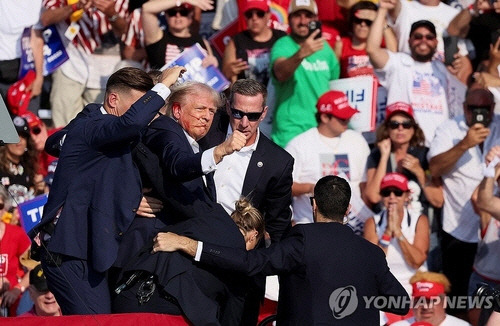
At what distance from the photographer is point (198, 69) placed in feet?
36.5

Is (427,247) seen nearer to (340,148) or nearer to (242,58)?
(340,148)

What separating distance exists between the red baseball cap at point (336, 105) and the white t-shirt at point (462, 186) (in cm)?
82

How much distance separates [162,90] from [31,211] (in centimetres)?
362

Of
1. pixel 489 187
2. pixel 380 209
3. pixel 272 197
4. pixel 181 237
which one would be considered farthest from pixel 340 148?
pixel 181 237

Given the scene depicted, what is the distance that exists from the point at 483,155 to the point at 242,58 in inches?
96.5

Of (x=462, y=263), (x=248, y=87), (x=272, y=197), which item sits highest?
(x=248, y=87)

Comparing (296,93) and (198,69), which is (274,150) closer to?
(198,69)

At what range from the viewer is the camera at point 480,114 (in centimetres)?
1110

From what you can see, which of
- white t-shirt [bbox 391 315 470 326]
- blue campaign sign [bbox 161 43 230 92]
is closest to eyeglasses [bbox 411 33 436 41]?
blue campaign sign [bbox 161 43 230 92]

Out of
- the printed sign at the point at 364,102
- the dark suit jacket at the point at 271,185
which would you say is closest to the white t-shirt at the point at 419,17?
the printed sign at the point at 364,102

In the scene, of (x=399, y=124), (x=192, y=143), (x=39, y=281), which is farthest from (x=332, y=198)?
(x=399, y=124)

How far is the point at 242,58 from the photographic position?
11930mm

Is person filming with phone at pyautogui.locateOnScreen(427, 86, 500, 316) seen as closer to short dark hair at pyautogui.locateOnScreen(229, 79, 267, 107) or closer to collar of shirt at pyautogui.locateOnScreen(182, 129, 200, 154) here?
short dark hair at pyautogui.locateOnScreen(229, 79, 267, 107)

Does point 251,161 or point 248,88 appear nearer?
point 248,88
